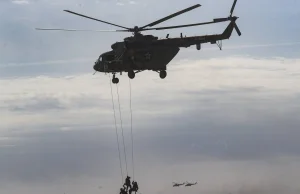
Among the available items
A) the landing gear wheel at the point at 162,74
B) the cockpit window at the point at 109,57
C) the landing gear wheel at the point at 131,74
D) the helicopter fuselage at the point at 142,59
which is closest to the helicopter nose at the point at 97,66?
the cockpit window at the point at 109,57

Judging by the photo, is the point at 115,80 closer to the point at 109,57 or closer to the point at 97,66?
the point at 109,57

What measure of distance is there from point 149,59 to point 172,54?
96.3 inches

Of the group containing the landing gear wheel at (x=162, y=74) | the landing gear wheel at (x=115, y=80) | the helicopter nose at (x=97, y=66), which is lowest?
the landing gear wheel at (x=115, y=80)

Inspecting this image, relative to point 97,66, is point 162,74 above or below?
below

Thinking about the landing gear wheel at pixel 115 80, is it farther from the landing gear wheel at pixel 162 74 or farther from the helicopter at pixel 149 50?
the landing gear wheel at pixel 162 74

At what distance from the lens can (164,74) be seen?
59531 millimetres

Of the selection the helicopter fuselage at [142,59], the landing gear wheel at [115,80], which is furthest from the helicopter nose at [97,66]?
the landing gear wheel at [115,80]

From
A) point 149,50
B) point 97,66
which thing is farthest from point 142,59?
point 97,66

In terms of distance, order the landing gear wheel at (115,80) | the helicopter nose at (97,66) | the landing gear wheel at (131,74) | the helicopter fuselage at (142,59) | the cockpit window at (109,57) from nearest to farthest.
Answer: the helicopter fuselage at (142,59) → the landing gear wheel at (131,74) → the landing gear wheel at (115,80) → the cockpit window at (109,57) → the helicopter nose at (97,66)

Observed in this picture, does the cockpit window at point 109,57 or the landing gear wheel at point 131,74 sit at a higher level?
the cockpit window at point 109,57

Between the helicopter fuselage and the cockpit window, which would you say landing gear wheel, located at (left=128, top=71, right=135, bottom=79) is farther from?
the cockpit window

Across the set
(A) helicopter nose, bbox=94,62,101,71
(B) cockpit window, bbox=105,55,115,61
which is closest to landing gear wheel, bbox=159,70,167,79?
(B) cockpit window, bbox=105,55,115,61

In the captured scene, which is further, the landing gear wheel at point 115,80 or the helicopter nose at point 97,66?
the helicopter nose at point 97,66

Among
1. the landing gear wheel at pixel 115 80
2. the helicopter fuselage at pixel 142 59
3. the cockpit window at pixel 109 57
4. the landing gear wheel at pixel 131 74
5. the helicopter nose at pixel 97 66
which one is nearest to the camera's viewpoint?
the helicopter fuselage at pixel 142 59
